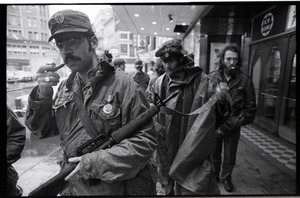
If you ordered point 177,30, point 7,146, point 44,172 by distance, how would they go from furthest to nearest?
point 177,30 < point 44,172 < point 7,146

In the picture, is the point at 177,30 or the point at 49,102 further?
the point at 177,30

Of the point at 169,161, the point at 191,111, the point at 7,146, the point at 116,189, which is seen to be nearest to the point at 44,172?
the point at 7,146

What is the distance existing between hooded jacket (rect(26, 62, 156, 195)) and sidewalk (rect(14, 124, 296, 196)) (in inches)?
14.1

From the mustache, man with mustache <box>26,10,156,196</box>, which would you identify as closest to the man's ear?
man with mustache <box>26,10,156,196</box>

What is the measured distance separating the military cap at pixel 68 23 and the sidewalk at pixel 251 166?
95cm

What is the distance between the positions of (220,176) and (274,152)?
1.23 m

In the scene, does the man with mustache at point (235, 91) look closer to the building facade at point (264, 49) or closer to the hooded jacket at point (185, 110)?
the building facade at point (264, 49)

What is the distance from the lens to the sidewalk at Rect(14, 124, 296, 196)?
1.86 meters

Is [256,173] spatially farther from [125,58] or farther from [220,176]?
[125,58]

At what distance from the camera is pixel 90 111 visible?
1.32m

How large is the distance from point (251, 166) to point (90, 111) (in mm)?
2510

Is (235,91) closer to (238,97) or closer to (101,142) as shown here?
(238,97)

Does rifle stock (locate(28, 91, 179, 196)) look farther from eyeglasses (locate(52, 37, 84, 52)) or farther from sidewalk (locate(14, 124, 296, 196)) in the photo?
eyeglasses (locate(52, 37, 84, 52))

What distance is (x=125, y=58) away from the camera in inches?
74.9
